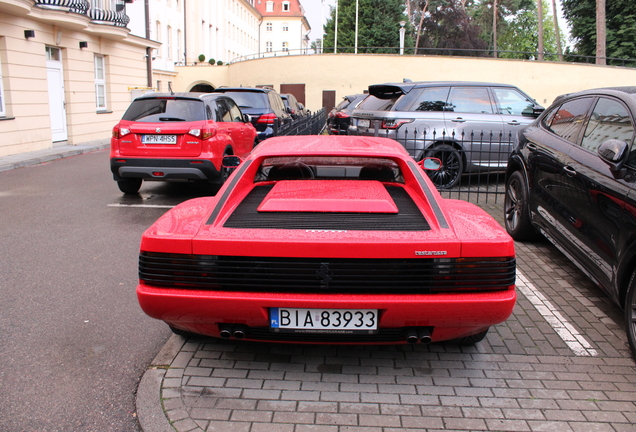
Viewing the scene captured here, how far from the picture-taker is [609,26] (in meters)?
41.1

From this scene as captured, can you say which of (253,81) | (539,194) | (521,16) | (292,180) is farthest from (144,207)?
(521,16)

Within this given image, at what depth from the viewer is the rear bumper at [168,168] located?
8380mm

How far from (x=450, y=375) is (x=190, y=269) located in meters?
1.68

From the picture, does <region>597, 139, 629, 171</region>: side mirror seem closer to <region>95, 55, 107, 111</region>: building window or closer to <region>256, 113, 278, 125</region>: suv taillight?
<region>256, 113, 278, 125</region>: suv taillight

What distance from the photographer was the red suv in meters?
8.39

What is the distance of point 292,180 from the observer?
3.97m

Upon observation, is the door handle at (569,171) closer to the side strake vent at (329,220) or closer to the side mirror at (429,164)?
the side mirror at (429,164)

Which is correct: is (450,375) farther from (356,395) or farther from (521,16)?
(521,16)

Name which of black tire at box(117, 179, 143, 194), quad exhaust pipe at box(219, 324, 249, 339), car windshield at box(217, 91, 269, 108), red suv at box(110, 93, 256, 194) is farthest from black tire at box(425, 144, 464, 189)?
quad exhaust pipe at box(219, 324, 249, 339)

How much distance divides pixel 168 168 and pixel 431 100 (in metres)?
4.67

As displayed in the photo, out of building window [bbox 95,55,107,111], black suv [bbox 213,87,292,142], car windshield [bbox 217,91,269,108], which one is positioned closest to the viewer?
black suv [bbox 213,87,292,142]

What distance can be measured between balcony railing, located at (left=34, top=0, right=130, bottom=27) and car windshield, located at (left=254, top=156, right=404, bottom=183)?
15420 mm

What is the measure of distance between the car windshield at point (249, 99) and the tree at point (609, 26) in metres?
31.9

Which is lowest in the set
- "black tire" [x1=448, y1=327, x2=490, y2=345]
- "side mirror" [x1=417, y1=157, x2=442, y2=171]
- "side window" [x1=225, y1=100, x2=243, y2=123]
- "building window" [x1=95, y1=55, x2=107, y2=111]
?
"black tire" [x1=448, y1=327, x2=490, y2=345]
